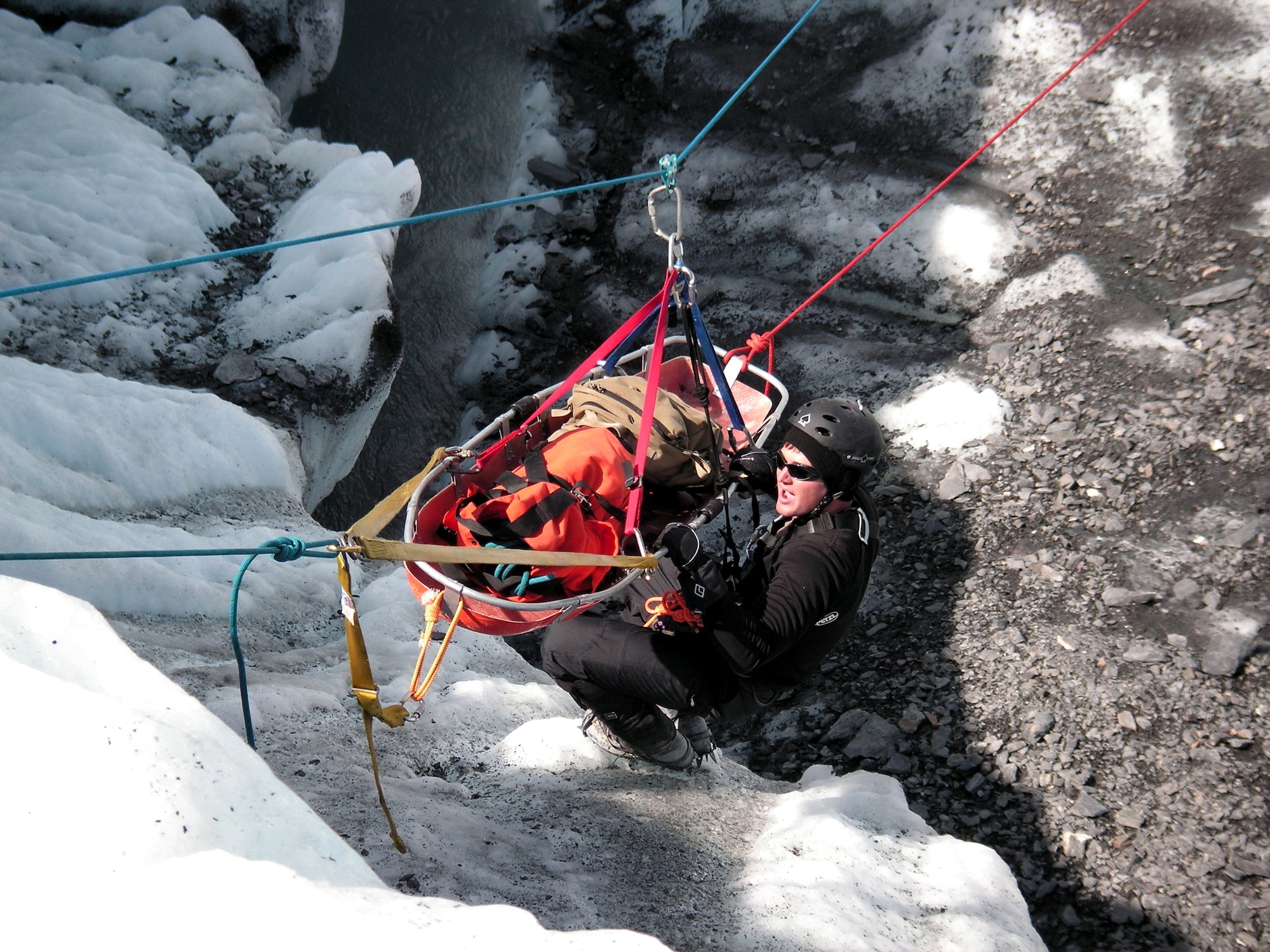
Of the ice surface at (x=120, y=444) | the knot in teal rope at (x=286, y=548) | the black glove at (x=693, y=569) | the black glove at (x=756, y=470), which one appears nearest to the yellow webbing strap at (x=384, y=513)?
the knot in teal rope at (x=286, y=548)

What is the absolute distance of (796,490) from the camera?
267 centimetres

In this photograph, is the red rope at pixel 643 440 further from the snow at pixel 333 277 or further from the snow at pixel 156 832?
the snow at pixel 333 277

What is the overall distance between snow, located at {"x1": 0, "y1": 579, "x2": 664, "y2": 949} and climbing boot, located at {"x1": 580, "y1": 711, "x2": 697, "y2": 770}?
152 centimetres

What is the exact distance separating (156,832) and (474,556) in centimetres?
97

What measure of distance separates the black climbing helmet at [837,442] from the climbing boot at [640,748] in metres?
1.13

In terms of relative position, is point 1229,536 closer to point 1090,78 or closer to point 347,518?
point 1090,78

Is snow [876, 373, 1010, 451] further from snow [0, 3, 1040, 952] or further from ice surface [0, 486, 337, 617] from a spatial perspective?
ice surface [0, 486, 337, 617]

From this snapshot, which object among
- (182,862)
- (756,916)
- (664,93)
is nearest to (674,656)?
(756,916)

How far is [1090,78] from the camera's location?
5.95 meters

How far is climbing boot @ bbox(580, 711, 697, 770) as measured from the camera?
10.0ft

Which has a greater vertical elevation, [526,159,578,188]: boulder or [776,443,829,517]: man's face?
[776,443,829,517]: man's face

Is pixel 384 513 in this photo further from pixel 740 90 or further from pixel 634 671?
pixel 740 90

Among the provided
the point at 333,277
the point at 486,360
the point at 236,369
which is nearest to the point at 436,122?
the point at 486,360

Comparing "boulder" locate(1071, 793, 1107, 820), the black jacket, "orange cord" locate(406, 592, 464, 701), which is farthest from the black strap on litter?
"boulder" locate(1071, 793, 1107, 820)
